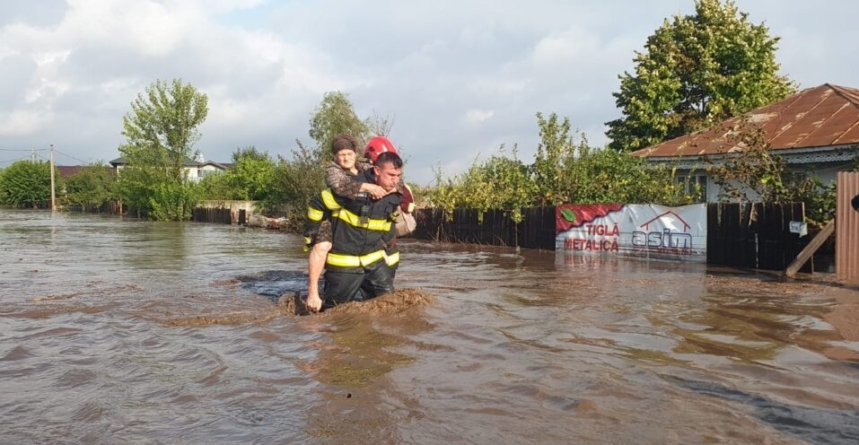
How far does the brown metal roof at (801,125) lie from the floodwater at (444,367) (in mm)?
7681

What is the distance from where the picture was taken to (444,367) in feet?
16.9

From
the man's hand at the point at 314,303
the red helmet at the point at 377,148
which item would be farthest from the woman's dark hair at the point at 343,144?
the man's hand at the point at 314,303

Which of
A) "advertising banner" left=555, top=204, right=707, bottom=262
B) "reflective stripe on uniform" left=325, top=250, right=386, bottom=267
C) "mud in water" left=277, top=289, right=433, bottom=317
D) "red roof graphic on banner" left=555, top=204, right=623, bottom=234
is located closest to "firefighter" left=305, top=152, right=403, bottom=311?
"reflective stripe on uniform" left=325, top=250, right=386, bottom=267

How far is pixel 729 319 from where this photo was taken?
23.4 ft

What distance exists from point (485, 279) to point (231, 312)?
4.65 metres

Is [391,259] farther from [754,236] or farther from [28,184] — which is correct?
[28,184]

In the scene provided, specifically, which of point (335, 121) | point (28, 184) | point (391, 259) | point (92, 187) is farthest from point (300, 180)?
point (28, 184)

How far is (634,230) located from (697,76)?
13.8 metres

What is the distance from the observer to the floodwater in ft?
12.6

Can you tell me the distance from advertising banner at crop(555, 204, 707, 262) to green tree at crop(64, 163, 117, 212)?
5854 cm

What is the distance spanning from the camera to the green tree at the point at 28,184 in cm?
8844

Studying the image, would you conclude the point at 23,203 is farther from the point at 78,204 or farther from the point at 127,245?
the point at 127,245

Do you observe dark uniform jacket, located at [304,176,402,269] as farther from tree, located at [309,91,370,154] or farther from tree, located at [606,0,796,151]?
tree, located at [309,91,370,154]

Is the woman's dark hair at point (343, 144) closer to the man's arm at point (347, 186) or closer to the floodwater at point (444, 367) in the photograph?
the man's arm at point (347, 186)
